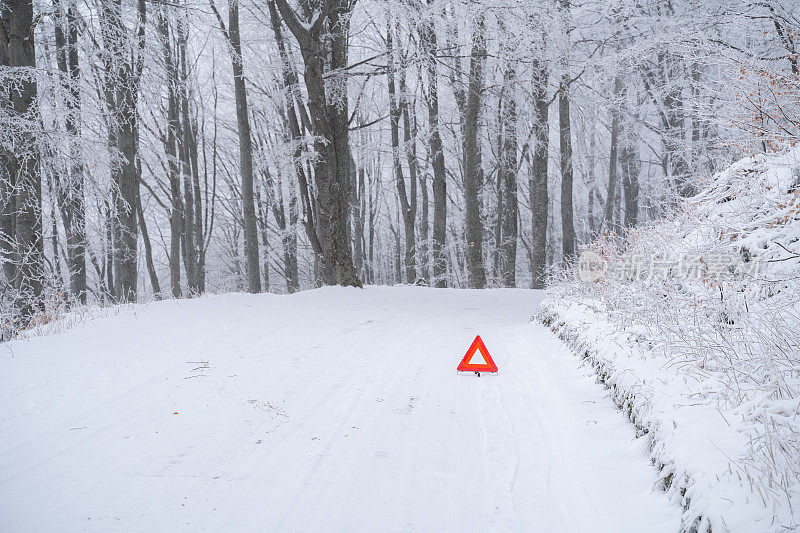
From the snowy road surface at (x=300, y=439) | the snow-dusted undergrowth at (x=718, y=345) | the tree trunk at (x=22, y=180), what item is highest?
the tree trunk at (x=22, y=180)

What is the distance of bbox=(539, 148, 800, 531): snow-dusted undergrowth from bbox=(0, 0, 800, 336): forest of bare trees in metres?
0.84

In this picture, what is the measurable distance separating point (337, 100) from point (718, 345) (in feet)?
35.4

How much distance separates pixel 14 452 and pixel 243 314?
501 cm

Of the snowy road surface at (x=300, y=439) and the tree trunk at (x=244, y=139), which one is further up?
the tree trunk at (x=244, y=139)

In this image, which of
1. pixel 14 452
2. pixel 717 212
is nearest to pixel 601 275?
pixel 717 212

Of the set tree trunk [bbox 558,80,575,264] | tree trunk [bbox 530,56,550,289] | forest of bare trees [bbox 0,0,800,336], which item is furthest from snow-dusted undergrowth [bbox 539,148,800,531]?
tree trunk [bbox 530,56,550,289]

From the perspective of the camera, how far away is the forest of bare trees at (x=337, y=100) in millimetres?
8773

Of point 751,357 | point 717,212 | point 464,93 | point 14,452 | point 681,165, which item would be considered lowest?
point 14,452

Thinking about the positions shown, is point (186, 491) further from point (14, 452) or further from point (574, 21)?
point (574, 21)

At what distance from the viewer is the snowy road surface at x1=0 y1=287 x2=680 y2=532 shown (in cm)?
292

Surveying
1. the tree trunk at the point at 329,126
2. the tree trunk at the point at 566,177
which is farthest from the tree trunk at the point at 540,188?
the tree trunk at the point at 329,126

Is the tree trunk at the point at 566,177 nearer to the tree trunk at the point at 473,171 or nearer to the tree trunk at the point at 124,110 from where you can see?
the tree trunk at the point at 473,171

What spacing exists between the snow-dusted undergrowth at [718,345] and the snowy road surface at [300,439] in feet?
1.03

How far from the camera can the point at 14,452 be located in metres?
3.46
